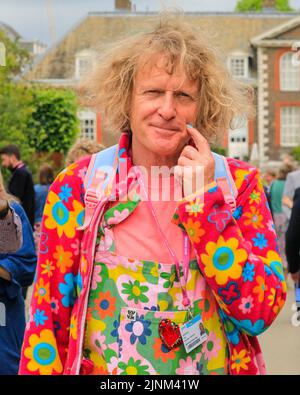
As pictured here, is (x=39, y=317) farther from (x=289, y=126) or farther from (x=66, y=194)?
(x=289, y=126)

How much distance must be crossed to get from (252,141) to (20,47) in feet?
106

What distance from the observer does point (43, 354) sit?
→ 7.98 ft

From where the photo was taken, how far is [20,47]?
63.3 ft

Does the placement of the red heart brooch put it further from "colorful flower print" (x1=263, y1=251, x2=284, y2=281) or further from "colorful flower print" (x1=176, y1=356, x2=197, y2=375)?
"colorful flower print" (x1=263, y1=251, x2=284, y2=281)

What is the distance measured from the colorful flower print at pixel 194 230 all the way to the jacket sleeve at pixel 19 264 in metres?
1.53

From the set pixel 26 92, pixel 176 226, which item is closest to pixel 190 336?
pixel 176 226

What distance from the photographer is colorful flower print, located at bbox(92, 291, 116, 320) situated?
2387mm

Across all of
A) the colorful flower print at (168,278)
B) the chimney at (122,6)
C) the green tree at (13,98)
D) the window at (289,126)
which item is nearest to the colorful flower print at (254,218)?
the colorful flower print at (168,278)

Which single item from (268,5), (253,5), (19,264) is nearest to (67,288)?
(19,264)

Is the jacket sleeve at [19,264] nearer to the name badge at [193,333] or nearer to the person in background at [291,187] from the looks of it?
the name badge at [193,333]

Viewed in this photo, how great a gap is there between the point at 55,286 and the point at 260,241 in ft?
1.83

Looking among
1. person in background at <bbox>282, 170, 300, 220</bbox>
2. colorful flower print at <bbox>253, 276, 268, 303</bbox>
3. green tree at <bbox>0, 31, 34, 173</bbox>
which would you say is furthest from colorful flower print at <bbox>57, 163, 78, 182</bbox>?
green tree at <bbox>0, 31, 34, 173</bbox>
